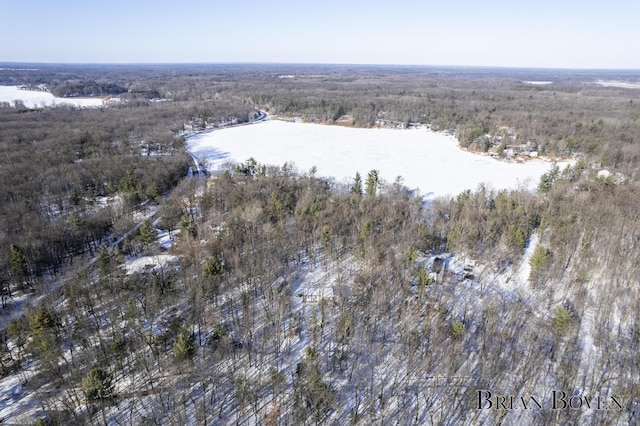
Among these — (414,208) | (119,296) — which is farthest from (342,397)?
(414,208)

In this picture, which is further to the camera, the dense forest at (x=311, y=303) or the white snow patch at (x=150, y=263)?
the white snow patch at (x=150, y=263)

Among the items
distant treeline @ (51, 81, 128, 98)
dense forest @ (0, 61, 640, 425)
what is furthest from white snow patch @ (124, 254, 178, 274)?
distant treeline @ (51, 81, 128, 98)

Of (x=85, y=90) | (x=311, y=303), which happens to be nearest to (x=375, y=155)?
(x=311, y=303)

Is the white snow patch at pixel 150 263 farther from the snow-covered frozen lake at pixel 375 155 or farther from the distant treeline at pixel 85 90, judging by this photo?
the distant treeline at pixel 85 90

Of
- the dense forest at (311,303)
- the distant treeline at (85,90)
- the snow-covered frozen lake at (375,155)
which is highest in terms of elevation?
the distant treeline at (85,90)

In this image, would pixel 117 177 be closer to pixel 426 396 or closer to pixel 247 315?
pixel 247 315

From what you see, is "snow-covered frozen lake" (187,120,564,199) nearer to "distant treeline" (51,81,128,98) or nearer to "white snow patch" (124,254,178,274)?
"white snow patch" (124,254,178,274)

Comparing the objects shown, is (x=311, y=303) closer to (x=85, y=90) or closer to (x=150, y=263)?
(x=150, y=263)

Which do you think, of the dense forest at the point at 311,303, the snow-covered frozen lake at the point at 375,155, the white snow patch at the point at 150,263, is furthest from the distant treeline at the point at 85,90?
the white snow patch at the point at 150,263
